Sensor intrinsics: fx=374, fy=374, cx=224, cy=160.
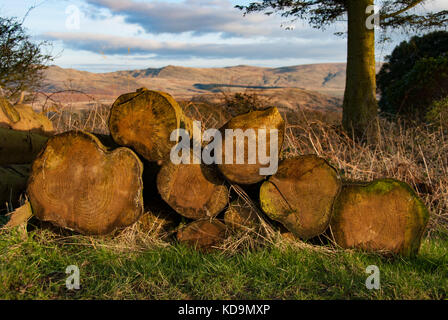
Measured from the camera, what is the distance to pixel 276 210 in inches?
122

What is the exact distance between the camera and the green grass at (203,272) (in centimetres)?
253

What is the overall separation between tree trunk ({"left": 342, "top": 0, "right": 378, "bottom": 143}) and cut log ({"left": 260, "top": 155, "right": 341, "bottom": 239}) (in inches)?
188

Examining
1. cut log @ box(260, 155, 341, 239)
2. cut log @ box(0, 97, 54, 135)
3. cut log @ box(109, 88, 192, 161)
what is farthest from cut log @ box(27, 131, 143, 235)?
cut log @ box(0, 97, 54, 135)

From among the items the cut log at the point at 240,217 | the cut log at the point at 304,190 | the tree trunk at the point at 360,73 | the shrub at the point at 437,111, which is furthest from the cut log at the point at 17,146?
the shrub at the point at 437,111

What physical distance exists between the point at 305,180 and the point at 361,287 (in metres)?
0.90

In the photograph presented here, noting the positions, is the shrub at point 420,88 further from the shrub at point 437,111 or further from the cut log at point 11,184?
the cut log at point 11,184

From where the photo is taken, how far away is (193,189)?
313 cm

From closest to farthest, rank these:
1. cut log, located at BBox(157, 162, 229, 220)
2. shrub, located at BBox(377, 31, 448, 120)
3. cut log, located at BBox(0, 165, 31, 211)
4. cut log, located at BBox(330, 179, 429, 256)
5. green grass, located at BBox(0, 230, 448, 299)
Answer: green grass, located at BBox(0, 230, 448, 299) < cut log, located at BBox(157, 162, 229, 220) < cut log, located at BBox(330, 179, 429, 256) < cut log, located at BBox(0, 165, 31, 211) < shrub, located at BBox(377, 31, 448, 120)

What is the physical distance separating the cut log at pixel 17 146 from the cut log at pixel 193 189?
1.92 meters

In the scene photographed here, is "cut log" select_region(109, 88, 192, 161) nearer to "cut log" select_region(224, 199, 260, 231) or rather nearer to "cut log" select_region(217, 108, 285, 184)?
"cut log" select_region(217, 108, 285, 184)

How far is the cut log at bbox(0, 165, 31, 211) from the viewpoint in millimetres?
3877
